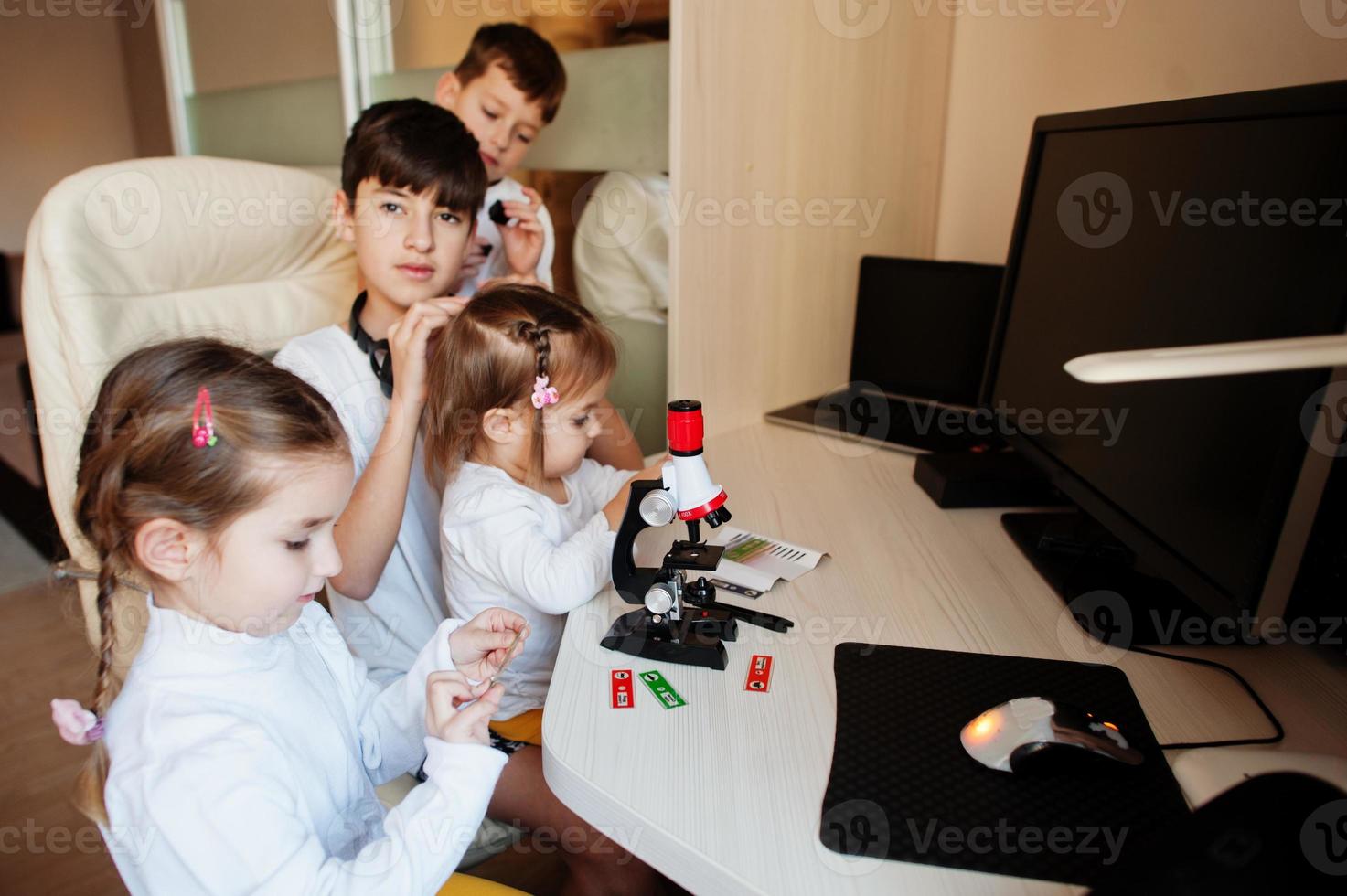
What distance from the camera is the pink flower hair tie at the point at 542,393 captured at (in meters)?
1.19

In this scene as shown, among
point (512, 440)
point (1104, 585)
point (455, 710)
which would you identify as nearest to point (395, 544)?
point (512, 440)

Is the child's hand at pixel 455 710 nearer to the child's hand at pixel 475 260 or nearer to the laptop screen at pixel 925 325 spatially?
the child's hand at pixel 475 260

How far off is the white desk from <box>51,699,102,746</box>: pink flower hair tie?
0.42 m

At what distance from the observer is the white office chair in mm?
1237

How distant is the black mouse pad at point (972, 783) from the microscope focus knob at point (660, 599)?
0.60ft

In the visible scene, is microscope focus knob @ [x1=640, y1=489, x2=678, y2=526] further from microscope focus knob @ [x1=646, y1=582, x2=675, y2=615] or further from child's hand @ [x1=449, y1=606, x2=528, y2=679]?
child's hand @ [x1=449, y1=606, x2=528, y2=679]

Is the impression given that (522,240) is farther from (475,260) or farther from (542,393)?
Result: (542,393)

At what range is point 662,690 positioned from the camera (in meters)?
0.87

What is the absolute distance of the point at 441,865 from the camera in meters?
0.81

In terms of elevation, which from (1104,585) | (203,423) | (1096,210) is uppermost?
(1096,210)

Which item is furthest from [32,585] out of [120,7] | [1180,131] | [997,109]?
[120,7]

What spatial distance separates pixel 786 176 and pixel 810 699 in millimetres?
1013

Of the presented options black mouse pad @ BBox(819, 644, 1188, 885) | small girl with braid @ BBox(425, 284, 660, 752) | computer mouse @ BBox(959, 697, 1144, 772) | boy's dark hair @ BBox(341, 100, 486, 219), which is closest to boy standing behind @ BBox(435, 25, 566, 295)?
boy's dark hair @ BBox(341, 100, 486, 219)

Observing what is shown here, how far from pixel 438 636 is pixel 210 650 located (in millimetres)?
242
